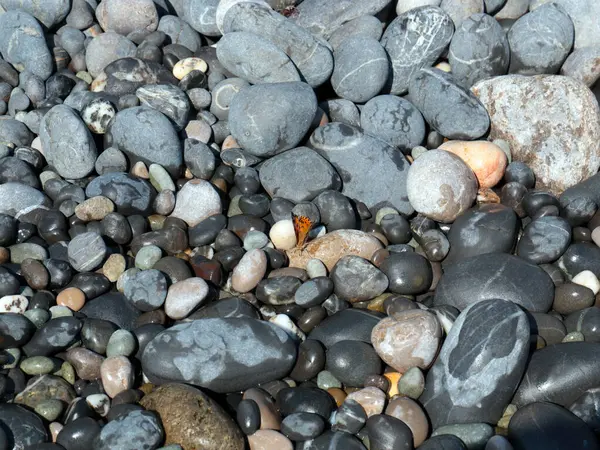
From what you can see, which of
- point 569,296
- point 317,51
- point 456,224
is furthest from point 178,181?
point 569,296

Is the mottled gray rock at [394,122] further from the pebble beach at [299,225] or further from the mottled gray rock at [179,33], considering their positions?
the mottled gray rock at [179,33]

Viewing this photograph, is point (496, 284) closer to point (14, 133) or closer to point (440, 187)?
point (440, 187)

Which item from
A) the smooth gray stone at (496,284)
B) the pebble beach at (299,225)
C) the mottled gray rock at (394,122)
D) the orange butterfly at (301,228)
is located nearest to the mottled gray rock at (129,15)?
the pebble beach at (299,225)

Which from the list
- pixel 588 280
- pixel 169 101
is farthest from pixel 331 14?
pixel 588 280

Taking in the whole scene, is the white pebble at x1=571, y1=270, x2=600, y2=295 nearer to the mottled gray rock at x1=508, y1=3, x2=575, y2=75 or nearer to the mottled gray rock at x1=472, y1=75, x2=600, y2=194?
the mottled gray rock at x1=472, y1=75, x2=600, y2=194

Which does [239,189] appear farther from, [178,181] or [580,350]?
[580,350]

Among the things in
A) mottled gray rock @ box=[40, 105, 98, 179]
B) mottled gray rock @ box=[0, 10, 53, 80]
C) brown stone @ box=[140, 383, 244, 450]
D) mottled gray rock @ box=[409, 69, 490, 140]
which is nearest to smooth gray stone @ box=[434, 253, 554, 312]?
mottled gray rock @ box=[409, 69, 490, 140]
